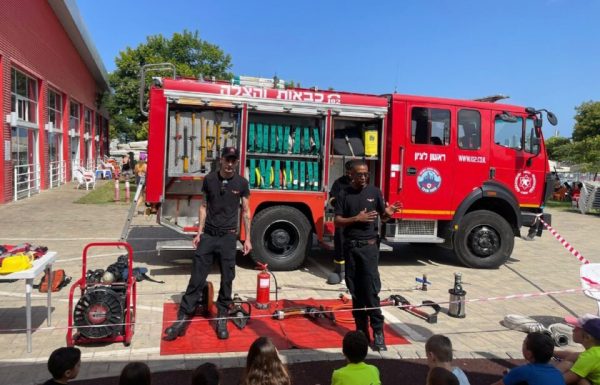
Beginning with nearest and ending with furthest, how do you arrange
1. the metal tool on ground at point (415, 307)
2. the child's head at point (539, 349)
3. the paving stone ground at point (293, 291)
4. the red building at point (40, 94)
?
the child's head at point (539, 349), the paving stone ground at point (293, 291), the metal tool on ground at point (415, 307), the red building at point (40, 94)

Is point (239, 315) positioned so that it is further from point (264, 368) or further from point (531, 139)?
point (531, 139)

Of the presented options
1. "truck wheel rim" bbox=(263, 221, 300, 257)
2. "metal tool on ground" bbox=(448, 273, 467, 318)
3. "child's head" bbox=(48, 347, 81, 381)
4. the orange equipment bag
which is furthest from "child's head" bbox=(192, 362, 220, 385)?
"truck wheel rim" bbox=(263, 221, 300, 257)

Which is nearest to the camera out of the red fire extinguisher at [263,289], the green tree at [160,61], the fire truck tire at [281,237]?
the red fire extinguisher at [263,289]

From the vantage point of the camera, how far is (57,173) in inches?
1008

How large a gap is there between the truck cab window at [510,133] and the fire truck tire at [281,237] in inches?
153

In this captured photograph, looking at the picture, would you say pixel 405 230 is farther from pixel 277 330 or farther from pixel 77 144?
pixel 77 144

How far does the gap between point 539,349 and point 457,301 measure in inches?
112

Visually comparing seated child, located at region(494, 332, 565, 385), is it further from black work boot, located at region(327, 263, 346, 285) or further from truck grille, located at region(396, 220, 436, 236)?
truck grille, located at region(396, 220, 436, 236)

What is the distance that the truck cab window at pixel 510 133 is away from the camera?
359 inches

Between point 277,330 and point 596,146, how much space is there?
27785 millimetres

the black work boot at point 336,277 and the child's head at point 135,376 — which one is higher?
the child's head at point 135,376

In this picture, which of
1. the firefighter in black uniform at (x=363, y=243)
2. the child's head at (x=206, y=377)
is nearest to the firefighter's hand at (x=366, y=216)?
the firefighter in black uniform at (x=363, y=243)

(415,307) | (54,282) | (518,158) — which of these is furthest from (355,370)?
(518,158)

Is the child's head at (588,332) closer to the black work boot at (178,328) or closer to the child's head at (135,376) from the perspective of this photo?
the child's head at (135,376)
